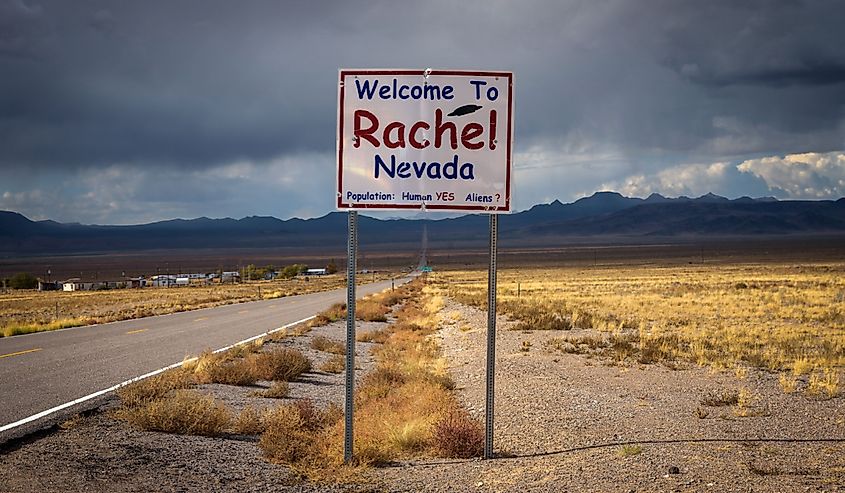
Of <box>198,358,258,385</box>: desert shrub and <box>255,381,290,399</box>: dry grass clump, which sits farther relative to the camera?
<box>198,358,258,385</box>: desert shrub

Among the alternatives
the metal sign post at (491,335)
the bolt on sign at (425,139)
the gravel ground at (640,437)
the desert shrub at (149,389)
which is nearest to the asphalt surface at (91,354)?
the desert shrub at (149,389)

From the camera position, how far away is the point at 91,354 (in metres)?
17.1

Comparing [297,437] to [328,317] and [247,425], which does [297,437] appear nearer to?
[247,425]

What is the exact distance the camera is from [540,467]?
25.7 feet

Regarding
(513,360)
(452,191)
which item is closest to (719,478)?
(452,191)

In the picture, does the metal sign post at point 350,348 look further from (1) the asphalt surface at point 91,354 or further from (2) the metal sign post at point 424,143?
(1) the asphalt surface at point 91,354

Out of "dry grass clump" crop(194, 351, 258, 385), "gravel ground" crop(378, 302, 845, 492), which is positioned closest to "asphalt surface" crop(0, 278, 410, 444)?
"dry grass clump" crop(194, 351, 258, 385)

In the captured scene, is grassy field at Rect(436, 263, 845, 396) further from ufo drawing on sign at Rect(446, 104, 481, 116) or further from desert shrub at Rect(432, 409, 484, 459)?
ufo drawing on sign at Rect(446, 104, 481, 116)

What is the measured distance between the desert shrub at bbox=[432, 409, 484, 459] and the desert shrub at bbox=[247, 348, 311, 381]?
6398 mm

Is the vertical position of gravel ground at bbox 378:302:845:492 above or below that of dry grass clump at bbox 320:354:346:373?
above

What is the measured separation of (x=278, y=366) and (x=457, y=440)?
7.05 meters

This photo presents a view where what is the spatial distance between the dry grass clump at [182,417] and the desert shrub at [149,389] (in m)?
0.67

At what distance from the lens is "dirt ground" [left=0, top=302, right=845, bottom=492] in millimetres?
7137

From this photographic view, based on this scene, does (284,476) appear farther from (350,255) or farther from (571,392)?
(571,392)
